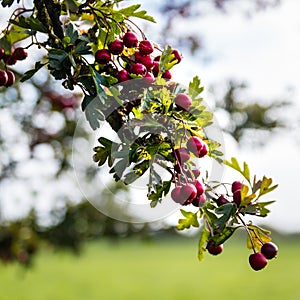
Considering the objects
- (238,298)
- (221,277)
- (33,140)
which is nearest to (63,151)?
(33,140)

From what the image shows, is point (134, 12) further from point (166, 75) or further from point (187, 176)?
point (187, 176)

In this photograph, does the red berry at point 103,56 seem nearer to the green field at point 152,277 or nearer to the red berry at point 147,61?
the red berry at point 147,61

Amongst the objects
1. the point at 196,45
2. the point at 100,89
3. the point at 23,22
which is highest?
the point at 196,45

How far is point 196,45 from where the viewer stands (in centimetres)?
307

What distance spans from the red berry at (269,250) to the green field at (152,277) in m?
10.6

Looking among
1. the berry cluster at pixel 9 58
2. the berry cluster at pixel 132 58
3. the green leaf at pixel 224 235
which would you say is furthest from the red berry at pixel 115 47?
the green leaf at pixel 224 235

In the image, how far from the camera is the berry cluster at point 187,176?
3.27ft

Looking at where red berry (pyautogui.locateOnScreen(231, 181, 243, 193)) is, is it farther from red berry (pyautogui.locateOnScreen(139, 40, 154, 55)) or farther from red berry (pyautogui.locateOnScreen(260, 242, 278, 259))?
red berry (pyautogui.locateOnScreen(139, 40, 154, 55))

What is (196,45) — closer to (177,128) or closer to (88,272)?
(177,128)

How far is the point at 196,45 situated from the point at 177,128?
2.13 m

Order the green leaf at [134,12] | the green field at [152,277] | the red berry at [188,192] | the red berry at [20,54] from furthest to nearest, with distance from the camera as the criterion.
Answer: the green field at [152,277]
the red berry at [20,54]
the green leaf at [134,12]
the red berry at [188,192]

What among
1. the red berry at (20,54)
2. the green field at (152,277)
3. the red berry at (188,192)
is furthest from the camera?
the green field at (152,277)

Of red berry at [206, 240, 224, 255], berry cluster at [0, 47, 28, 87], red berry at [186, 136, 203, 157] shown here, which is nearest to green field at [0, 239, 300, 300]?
berry cluster at [0, 47, 28, 87]

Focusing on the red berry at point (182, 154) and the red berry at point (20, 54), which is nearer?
the red berry at point (182, 154)
